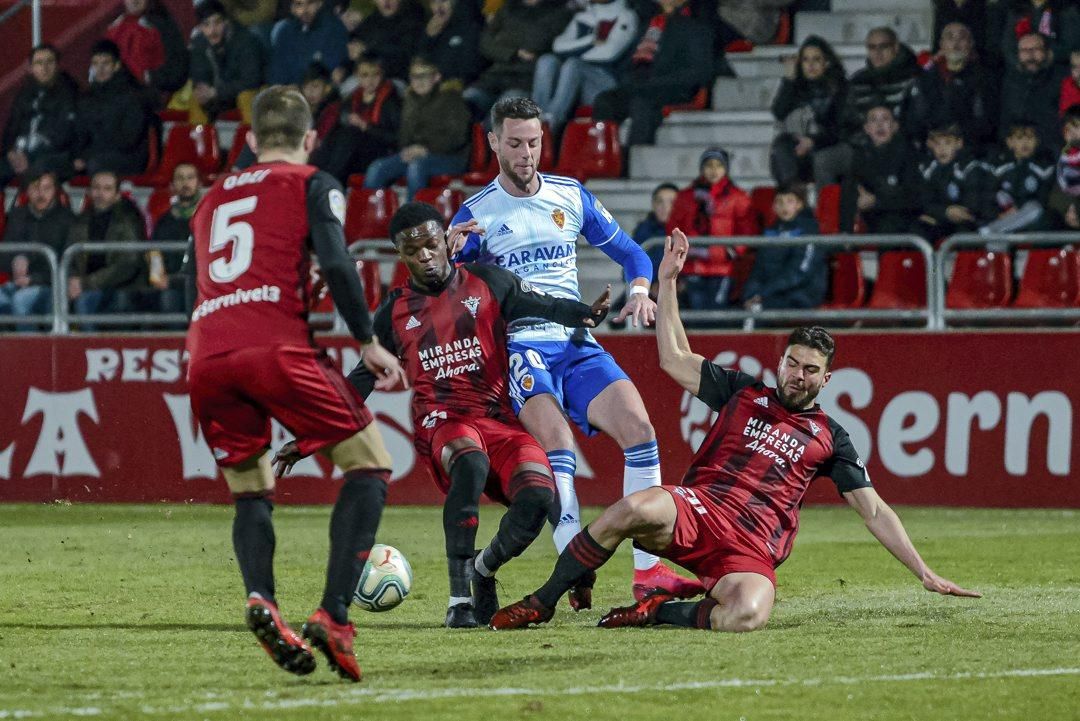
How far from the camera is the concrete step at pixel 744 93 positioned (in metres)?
17.7

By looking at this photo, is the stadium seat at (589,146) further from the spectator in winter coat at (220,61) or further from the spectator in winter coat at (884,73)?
the spectator in winter coat at (220,61)

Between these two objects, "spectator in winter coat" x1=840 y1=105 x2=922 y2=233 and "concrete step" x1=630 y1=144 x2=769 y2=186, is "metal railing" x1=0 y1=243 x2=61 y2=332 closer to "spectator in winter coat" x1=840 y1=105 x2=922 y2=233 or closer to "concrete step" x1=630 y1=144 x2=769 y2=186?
"concrete step" x1=630 y1=144 x2=769 y2=186

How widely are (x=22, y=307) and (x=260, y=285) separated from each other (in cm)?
1016

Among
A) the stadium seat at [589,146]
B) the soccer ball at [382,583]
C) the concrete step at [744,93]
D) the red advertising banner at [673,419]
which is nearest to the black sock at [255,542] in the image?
the soccer ball at [382,583]

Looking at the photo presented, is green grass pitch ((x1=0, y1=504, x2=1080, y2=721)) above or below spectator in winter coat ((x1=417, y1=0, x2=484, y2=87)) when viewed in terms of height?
below

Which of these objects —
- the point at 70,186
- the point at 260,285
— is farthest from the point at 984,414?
the point at 70,186

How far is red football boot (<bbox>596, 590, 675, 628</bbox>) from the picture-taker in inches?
308

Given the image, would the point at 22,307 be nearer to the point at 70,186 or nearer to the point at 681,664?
the point at 70,186

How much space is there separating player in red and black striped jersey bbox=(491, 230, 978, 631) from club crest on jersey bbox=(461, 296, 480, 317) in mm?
821

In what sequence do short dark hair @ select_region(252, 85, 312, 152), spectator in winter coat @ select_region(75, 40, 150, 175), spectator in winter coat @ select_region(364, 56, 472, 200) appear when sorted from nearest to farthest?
1. short dark hair @ select_region(252, 85, 312, 152)
2. spectator in winter coat @ select_region(364, 56, 472, 200)
3. spectator in winter coat @ select_region(75, 40, 150, 175)

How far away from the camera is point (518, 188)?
937cm

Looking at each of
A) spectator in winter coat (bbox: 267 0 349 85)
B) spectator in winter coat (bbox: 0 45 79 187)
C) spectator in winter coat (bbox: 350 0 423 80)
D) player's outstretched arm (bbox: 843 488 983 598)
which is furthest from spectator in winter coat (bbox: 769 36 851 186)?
player's outstretched arm (bbox: 843 488 983 598)

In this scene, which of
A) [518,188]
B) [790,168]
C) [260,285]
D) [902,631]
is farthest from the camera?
[790,168]

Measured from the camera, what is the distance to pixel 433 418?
8.41 metres
